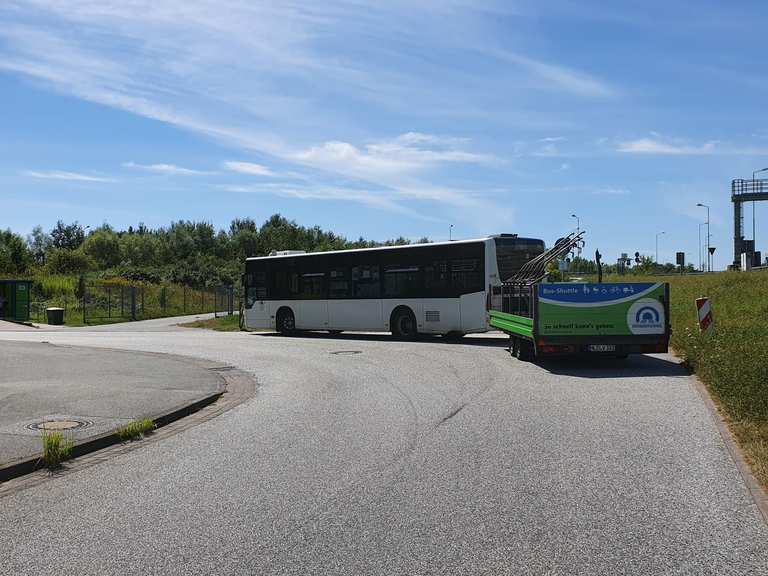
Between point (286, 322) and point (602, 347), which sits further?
point (286, 322)

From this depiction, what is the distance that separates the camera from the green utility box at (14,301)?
143ft

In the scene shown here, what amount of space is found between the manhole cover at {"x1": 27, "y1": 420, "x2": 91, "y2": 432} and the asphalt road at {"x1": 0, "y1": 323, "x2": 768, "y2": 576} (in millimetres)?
1145

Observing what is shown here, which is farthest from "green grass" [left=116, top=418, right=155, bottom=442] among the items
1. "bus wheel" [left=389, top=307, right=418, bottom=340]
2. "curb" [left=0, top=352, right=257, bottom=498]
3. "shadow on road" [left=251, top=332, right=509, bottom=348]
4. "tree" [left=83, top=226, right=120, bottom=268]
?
"tree" [left=83, top=226, right=120, bottom=268]

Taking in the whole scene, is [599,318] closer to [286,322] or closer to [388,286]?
[388,286]

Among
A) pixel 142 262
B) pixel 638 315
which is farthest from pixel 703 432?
pixel 142 262

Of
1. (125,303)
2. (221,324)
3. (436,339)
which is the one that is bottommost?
(221,324)

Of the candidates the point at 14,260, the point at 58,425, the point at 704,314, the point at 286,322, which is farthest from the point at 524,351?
the point at 14,260

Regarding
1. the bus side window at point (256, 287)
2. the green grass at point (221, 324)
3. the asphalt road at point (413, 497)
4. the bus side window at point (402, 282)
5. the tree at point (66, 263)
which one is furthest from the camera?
the tree at point (66, 263)

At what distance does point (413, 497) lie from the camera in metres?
6.10

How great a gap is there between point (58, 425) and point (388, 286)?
53.1ft

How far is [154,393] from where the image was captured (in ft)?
40.0

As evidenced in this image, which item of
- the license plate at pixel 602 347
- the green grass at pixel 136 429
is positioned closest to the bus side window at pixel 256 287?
the license plate at pixel 602 347

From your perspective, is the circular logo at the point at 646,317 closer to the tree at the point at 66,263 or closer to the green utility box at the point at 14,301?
the green utility box at the point at 14,301

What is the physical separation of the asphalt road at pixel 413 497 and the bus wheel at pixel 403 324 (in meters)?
12.8
